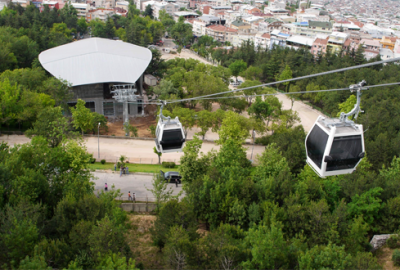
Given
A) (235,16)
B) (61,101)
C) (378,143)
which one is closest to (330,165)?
(378,143)

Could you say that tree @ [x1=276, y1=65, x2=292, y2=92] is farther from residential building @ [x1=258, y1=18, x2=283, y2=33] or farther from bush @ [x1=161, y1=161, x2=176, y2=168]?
residential building @ [x1=258, y1=18, x2=283, y2=33]

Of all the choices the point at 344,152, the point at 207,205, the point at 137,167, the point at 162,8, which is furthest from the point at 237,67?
the point at 162,8

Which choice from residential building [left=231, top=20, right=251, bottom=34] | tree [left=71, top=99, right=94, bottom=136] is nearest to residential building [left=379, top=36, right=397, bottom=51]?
residential building [left=231, top=20, right=251, bottom=34]

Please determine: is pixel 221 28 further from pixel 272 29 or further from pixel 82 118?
pixel 82 118

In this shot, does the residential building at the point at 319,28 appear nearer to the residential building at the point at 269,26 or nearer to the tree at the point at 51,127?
the residential building at the point at 269,26

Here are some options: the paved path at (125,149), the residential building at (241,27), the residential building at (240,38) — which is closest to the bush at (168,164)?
the paved path at (125,149)

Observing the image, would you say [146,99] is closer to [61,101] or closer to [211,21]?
[61,101]
